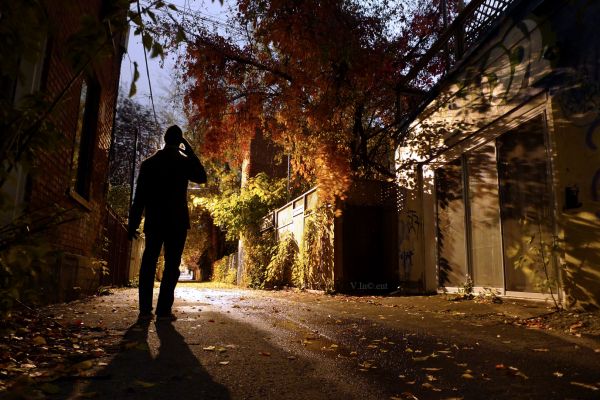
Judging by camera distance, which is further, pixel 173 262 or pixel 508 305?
pixel 508 305

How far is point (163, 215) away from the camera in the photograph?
15.1 feet

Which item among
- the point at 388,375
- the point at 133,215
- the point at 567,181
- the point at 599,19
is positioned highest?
the point at 599,19

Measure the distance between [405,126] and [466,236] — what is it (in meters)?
2.99

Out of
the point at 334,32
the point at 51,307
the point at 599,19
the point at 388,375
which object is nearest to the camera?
the point at 388,375

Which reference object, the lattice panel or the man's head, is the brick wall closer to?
the man's head

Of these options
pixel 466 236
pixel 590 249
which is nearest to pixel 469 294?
pixel 466 236

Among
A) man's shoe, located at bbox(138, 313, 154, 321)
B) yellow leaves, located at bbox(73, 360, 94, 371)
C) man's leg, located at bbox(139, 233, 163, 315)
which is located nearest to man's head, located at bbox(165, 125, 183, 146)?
man's leg, located at bbox(139, 233, 163, 315)

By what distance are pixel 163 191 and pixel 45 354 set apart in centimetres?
222

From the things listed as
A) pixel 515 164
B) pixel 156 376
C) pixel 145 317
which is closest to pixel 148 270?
pixel 145 317

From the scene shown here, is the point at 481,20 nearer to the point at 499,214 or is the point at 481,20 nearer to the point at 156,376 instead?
the point at 499,214

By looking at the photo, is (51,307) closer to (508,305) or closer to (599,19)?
(508,305)

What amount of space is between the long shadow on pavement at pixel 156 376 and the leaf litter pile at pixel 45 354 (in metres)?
0.12

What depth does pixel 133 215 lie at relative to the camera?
15.3 feet

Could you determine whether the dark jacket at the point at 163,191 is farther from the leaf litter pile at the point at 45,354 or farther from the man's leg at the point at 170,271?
the leaf litter pile at the point at 45,354
